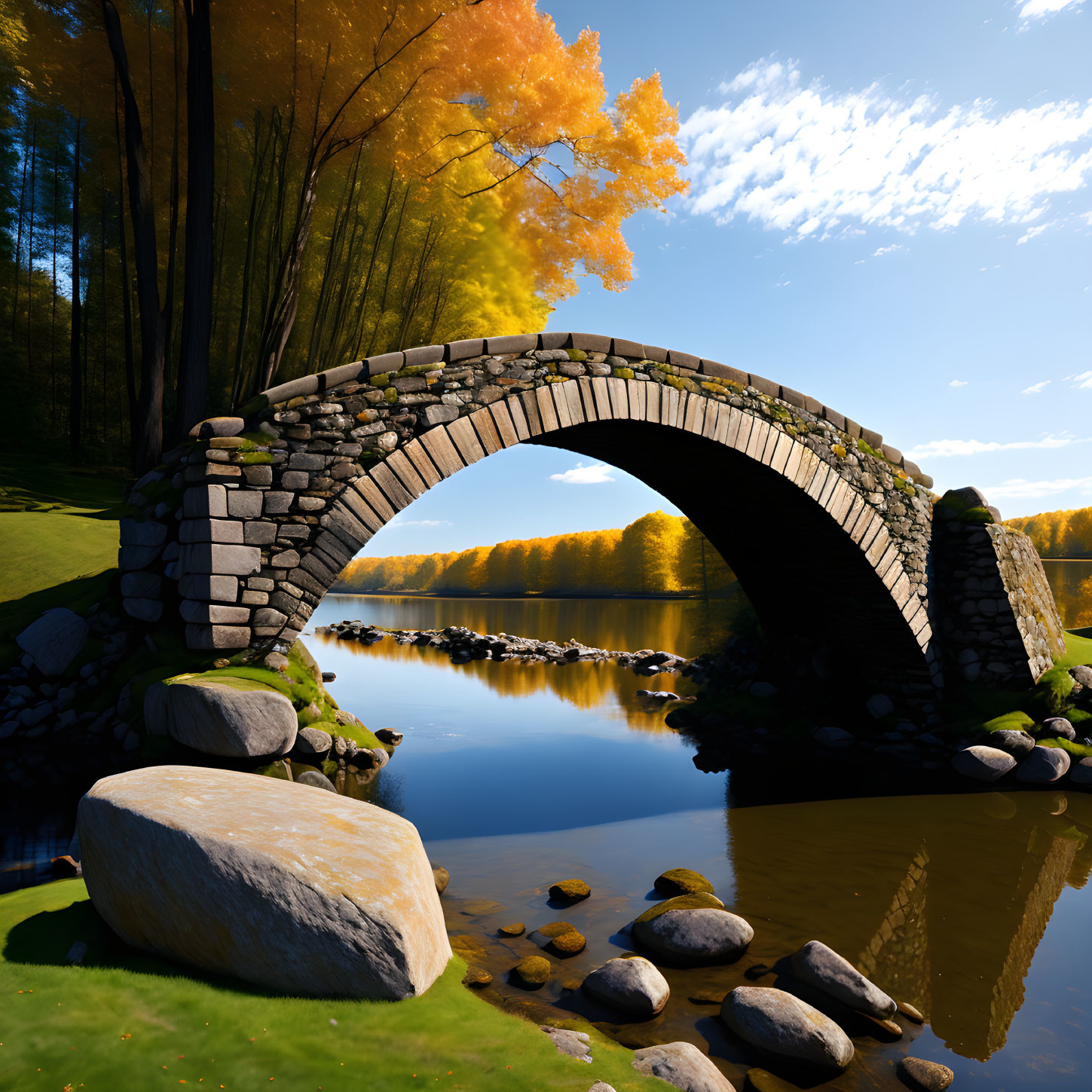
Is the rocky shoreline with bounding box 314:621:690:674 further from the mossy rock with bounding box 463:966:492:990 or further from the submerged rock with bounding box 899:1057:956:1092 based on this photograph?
the submerged rock with bounding box 899:1057:956:1092

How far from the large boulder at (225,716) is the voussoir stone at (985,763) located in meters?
8.46

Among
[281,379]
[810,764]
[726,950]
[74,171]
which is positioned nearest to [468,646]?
[281,379]

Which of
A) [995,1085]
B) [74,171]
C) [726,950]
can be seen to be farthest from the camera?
[74,171]

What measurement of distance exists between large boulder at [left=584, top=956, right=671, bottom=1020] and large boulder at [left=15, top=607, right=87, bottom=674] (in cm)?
609

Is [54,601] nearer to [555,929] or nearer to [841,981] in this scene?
[555,929]

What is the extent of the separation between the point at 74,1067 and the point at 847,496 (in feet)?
31.8

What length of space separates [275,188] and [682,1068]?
1442 cm

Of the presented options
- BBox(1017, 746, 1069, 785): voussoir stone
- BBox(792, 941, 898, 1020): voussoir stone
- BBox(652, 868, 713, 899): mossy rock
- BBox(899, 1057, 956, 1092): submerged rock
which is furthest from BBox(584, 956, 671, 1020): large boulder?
BBox(1017, 746, 1069, 785): voussoir stone

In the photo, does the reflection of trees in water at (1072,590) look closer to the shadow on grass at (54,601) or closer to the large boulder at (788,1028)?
the large boulder at (788,1028)

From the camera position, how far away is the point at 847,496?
31.8 feet

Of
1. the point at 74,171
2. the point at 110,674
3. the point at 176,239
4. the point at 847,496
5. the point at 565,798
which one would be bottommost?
the point at 565,798

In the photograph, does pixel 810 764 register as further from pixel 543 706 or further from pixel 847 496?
pixel 543 706

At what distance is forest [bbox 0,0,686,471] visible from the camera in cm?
1018

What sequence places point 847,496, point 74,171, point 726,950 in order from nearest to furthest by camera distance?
point 726,950 → point 847,496 → point 74,171
